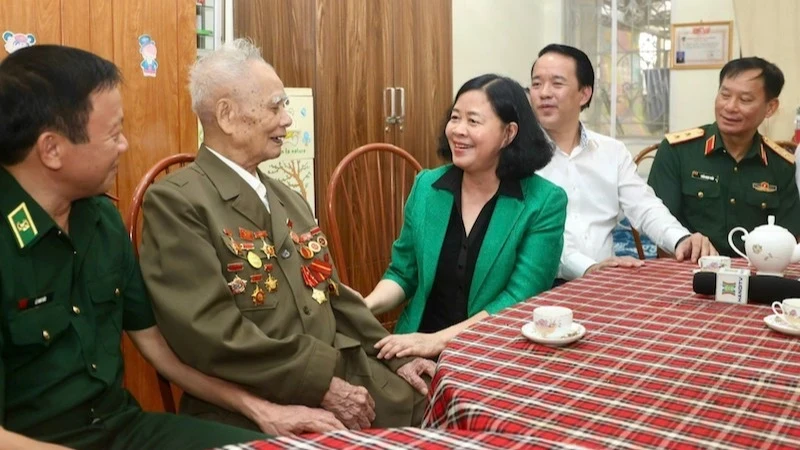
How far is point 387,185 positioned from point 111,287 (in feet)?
8.10

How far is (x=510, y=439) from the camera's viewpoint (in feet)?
3.04

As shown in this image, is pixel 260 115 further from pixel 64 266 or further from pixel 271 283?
pixel 64 266

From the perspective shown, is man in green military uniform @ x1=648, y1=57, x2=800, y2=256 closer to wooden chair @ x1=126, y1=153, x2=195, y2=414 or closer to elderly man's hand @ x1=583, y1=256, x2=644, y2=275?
elderly man's hand @ x1=583, y1=256, x2=644, y2=275

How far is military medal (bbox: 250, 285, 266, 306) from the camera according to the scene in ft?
5.26

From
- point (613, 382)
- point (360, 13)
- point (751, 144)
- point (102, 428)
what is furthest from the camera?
point (360, 13)

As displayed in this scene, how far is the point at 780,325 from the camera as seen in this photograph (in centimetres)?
141

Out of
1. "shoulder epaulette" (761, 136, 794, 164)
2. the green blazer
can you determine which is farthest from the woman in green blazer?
"shoulder epaulette" (761, 136, 794, 164)

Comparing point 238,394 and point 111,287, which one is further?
point 238,394

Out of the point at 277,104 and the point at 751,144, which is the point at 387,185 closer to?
the point at 751,144

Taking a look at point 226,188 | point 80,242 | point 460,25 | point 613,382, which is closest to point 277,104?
point 226,188

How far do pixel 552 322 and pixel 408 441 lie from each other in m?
0.50

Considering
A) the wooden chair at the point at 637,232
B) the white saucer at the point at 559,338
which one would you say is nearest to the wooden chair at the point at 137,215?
the white saucer at the point at 559,338

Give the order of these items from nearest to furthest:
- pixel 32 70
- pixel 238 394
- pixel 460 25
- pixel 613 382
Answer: pixel 613 382 → pixel 32 70 → pixel 238 394 → pixel 460 25

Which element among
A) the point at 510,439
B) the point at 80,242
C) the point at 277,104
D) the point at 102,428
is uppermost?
the point at 277,104
